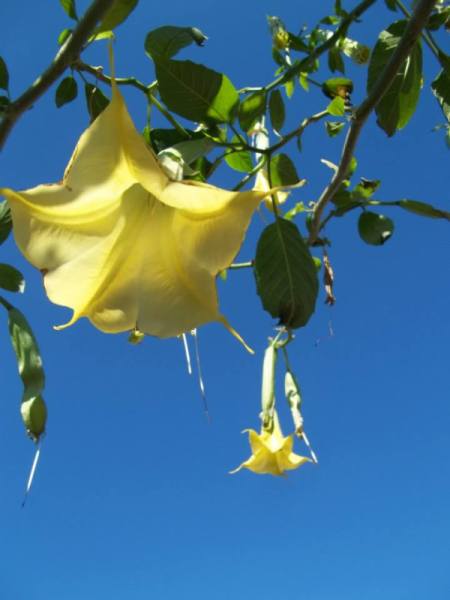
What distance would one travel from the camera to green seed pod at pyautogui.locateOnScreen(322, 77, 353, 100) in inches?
54.4

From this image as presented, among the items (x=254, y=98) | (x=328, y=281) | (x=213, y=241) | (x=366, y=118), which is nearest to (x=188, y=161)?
(x=213, y=241)

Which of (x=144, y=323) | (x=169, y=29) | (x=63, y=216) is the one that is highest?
(x=169, y=29)

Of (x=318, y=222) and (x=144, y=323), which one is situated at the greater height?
(x=318, y=222)

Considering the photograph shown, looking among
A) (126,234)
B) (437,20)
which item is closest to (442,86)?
(437,20)

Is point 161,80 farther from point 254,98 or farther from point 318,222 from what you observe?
point 318,222

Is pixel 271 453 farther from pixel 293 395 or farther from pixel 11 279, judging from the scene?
pixel 11 279

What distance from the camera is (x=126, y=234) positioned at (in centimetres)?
109

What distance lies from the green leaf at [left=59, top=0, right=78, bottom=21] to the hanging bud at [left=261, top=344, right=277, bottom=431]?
0.93m

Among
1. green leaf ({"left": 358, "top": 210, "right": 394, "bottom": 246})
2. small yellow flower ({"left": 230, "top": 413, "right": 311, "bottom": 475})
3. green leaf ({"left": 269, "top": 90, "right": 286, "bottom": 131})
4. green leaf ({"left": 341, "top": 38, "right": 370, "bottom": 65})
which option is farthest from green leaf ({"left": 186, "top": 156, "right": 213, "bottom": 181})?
small yellow flower ({"left": 230, "top": 413, "right": 311, "bottom": 475})

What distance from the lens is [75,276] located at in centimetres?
100

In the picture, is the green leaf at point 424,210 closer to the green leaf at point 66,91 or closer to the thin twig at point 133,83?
the thin twig at point 133,83

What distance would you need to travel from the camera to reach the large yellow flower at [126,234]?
83cm

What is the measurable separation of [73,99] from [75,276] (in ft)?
1.46

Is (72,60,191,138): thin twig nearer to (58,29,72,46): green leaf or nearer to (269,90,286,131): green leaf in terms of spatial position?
(58,29,72,46): green leaf
